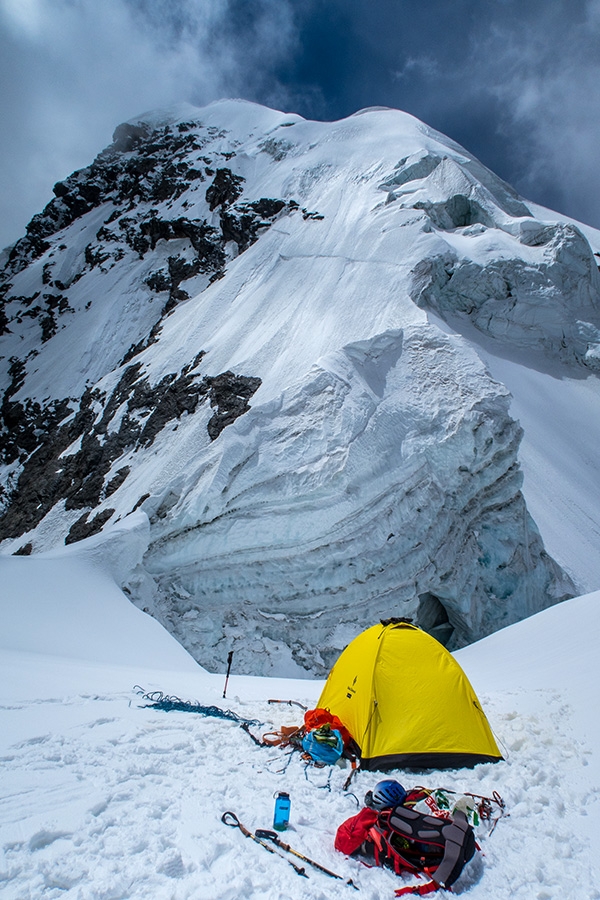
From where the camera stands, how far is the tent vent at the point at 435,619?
12047 mm

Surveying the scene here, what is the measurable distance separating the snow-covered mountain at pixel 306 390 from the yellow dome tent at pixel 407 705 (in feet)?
17.9

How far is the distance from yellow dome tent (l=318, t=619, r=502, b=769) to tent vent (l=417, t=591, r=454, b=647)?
6.97 metres

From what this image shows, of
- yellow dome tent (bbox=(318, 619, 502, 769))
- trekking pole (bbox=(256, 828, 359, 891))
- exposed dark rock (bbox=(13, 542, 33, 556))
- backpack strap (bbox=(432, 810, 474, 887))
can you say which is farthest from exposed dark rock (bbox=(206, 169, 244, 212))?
backpack strap (bbox=(432, 810, 474, 887))

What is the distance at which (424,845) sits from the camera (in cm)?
288

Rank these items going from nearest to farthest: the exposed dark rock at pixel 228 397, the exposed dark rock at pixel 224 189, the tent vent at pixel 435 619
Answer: the tent vent at pixel 435 619 → the exposed dark rock at pixel 228 397 → the exposed dark rock at pixel 224 189

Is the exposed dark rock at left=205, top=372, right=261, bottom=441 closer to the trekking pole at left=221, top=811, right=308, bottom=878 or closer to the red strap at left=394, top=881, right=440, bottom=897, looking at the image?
the trekking pole at left=221, top=811, right=308, bottom=878

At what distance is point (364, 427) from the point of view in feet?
38.4

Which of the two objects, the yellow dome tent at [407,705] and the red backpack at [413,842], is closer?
the red backpack at [413,842]

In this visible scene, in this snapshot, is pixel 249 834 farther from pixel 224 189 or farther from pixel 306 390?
pixel 224 189

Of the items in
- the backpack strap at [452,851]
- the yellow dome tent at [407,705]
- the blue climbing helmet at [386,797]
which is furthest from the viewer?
the yellow dome tent at [407,705]

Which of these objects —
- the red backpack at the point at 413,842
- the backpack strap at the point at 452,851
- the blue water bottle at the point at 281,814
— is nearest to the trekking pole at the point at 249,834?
the blue water bottle at the point at 281,814

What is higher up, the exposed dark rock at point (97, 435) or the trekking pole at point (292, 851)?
the exposed dark rock at point (97, 435)

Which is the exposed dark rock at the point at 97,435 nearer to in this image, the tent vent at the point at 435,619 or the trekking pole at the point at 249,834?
the tent vent at the point at 435,619

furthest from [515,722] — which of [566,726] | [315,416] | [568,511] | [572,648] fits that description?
[568,511]
